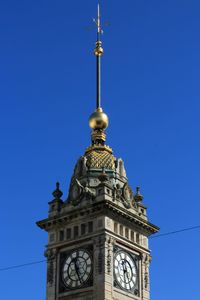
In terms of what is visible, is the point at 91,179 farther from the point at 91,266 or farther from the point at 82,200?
the point at 91,266

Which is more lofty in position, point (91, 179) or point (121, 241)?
point (91, 179)

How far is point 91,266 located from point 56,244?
213 inches

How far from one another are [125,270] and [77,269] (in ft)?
14.6

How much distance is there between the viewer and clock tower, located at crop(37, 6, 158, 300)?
2840 inches

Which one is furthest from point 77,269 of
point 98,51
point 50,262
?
point 98,51

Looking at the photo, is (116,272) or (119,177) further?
(119,177)

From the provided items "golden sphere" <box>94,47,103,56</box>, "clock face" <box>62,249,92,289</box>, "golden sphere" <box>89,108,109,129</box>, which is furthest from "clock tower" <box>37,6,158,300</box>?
"golden sphere" <box>94,47,103,56</box>

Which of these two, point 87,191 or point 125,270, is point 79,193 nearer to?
point 87,191

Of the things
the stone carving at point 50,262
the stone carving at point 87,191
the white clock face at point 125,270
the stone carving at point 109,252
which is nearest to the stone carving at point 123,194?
the stone carving at point 87,191

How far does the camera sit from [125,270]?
74.3 metres

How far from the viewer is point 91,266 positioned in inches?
2849

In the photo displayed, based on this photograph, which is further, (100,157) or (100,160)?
(100,157)

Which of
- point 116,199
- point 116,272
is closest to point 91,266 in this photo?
point 116,272

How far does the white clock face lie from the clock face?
2.58 meters
